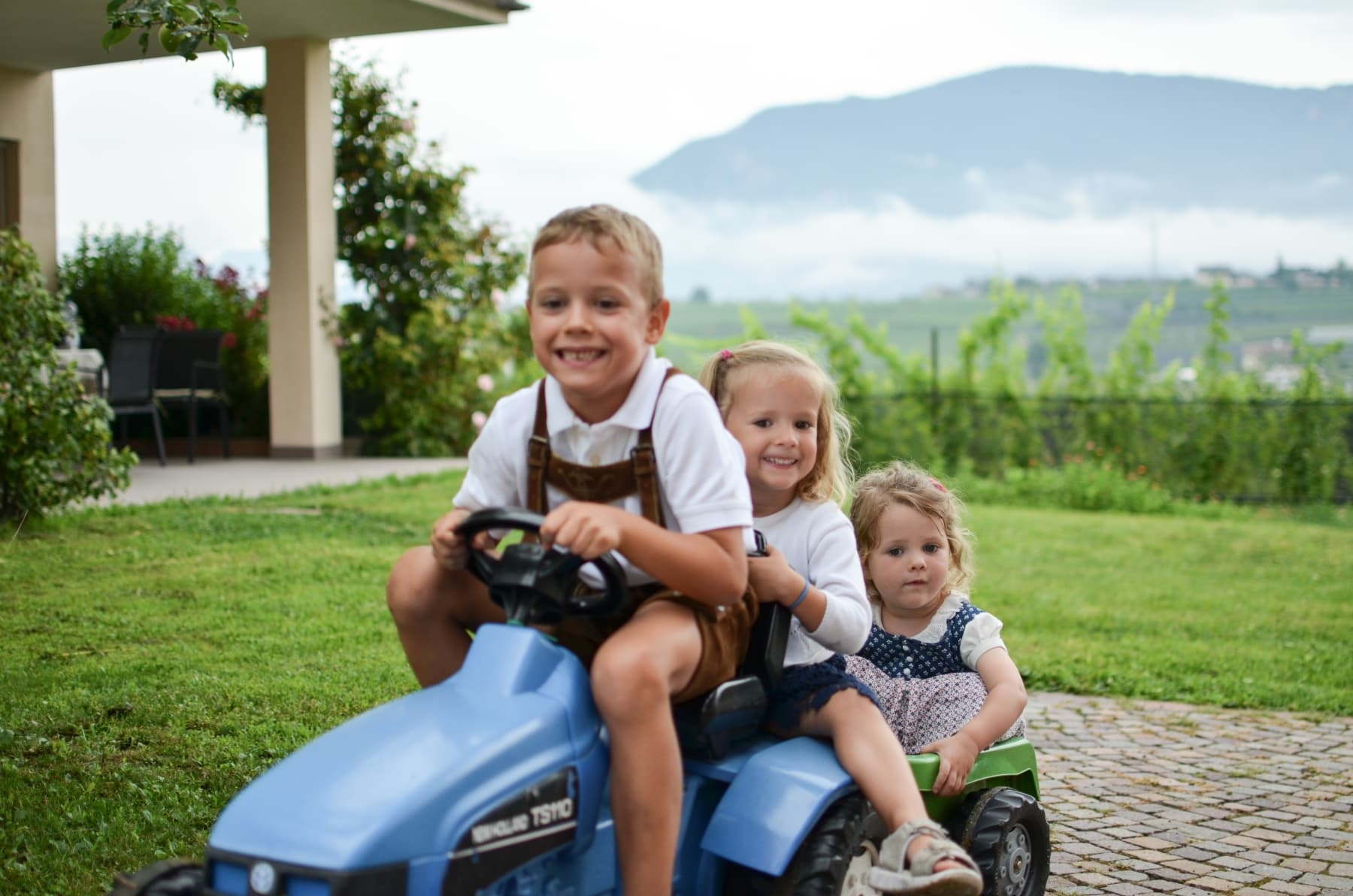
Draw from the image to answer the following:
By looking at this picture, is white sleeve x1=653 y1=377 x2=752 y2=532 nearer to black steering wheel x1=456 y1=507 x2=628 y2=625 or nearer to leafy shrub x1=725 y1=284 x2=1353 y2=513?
black steering wheel x1=456 y1=507 x2=628 y2=625

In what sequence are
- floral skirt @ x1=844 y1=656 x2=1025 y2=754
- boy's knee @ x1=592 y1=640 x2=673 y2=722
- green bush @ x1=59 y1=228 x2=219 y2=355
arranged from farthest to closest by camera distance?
1. green bush @ x1=59 y1=228 x2=219 y2=355
2. floral skirt @ x1=844 y1=656 x2=1025 y2=754
3. boy's knee @ x1=592 y1=640 x2=673 y2=722

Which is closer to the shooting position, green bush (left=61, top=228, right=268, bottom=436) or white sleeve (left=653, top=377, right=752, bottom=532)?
white sleeve (left=653, top=377, right=752, bottom=532)

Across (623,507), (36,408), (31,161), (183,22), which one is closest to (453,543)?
(623,507)

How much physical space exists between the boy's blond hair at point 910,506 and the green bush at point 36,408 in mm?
4750

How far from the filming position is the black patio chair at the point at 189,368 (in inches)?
447

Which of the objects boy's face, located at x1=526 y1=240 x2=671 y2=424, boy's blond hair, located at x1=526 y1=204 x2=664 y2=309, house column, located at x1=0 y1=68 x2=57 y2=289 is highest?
house column, located at x1=0 y1=68 x2=57 y2=289

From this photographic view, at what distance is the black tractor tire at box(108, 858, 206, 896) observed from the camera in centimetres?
210

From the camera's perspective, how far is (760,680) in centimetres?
270

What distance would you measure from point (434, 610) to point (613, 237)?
2.63ft

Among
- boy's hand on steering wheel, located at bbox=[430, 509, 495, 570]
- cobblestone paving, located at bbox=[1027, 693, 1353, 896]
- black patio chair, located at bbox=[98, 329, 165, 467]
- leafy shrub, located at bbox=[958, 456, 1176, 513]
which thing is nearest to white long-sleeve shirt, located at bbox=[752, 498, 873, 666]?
boy's hand on steering wheel, located at bbox=[430, 509, 495, 570]

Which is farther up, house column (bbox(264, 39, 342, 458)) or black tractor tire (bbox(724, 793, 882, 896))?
house column (bbox(264, 39, 342, 458))

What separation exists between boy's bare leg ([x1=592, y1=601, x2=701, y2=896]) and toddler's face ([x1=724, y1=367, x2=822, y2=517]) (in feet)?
2.57

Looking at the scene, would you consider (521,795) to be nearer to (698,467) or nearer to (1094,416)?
(698,467)

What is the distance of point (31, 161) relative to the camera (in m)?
11.9
